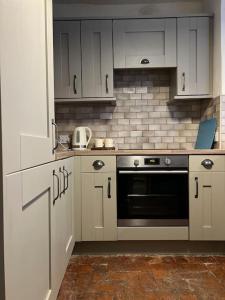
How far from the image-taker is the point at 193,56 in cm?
278

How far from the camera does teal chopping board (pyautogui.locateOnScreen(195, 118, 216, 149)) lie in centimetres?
267

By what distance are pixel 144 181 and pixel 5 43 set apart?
6.06ft

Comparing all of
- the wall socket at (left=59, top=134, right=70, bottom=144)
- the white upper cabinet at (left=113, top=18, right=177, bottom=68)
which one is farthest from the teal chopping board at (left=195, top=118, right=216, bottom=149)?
the wall socket at (left=59, top=134, right=70, bottom=144)

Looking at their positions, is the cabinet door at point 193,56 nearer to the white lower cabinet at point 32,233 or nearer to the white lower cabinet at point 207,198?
the white lower cabinet at point 207,198

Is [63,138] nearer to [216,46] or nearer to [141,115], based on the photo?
[141,115]

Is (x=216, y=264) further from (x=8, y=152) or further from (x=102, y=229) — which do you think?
(x=8, y=152)

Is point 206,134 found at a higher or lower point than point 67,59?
lower

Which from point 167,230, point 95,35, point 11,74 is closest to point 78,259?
point 167,230

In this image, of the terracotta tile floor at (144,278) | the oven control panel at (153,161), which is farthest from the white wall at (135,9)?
the terracotta tile floor at (144,278)

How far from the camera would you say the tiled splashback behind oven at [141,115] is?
306 centimetres

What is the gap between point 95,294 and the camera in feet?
5.74

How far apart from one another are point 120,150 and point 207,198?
0.84 meters

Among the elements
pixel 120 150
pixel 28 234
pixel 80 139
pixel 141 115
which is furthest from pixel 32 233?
pixel 141 115

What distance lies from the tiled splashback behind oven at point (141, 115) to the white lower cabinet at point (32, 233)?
5.04ft
